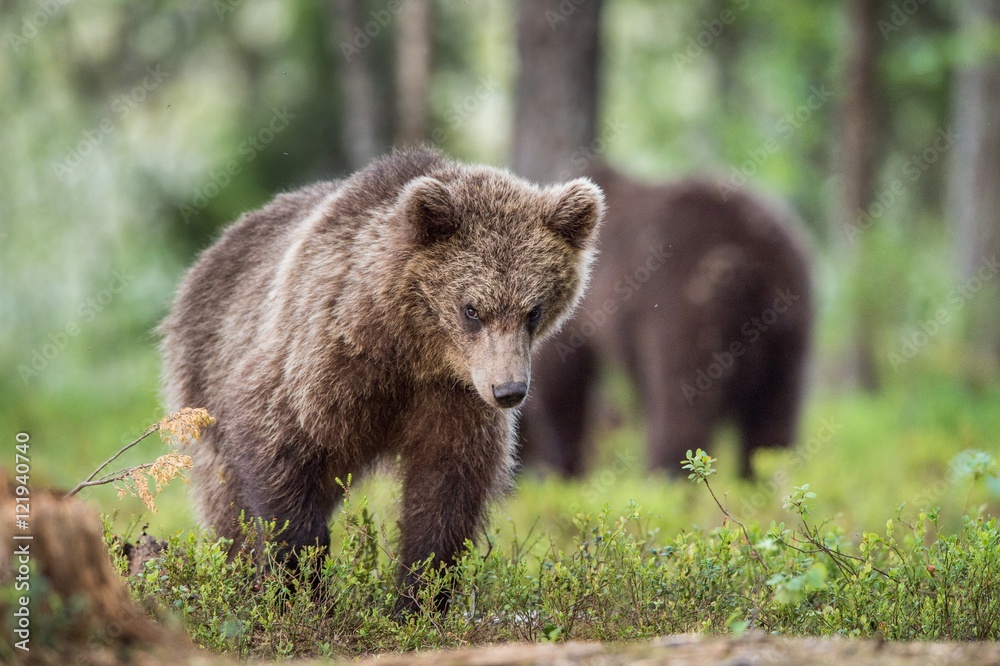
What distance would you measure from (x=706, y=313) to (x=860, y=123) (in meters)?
6.79

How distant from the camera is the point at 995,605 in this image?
14.3 ft

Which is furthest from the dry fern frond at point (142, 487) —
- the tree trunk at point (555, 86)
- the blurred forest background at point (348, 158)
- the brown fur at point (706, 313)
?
the tree trunk at point (555, 86)

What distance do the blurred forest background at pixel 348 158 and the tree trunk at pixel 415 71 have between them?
3cm

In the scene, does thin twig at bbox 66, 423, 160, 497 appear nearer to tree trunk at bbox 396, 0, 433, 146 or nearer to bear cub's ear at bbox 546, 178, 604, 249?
bear cub's ear at bbox 546, 178, 604, 249

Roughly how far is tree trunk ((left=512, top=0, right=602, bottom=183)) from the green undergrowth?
662cm

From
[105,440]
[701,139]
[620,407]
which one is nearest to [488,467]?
[105,440]

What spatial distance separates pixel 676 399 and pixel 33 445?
6.36m

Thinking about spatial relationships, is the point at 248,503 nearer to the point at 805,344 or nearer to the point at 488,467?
the point at 488,467

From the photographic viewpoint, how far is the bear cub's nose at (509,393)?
15.4ft

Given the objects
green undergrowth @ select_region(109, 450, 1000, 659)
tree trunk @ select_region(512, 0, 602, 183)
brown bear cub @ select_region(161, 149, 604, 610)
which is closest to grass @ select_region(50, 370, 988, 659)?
green undergrowth @ select_region(109, 450, 1000, 659)

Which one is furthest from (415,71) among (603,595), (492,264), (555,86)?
(603,595)

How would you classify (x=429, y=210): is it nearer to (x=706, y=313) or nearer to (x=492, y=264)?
(x=492, y=264)

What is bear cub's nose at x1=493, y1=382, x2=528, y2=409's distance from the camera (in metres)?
4.70

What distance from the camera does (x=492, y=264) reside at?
200 inches
